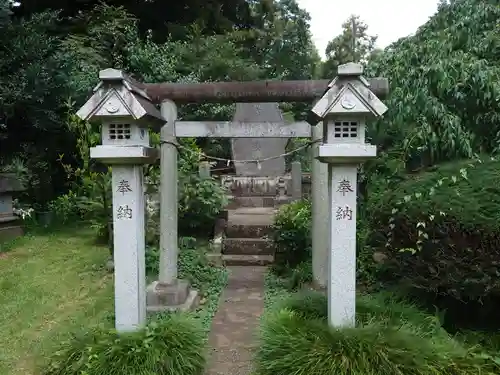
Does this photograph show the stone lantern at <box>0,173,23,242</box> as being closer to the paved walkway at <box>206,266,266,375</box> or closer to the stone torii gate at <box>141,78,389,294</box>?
the paved walkway at <box>206,266,266,375</box>

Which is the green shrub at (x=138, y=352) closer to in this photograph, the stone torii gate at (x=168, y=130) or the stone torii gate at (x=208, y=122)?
the stone torii gate at (x=168, y=130)

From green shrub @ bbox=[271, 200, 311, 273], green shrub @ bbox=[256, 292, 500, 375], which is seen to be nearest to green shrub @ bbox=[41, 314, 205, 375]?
green shrub @ bbox=[256, 292, 500, 375]

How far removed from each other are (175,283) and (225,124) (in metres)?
2.16

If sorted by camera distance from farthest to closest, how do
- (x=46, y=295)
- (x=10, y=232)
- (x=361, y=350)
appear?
1. (x=10, y=232)
2. (x=46, y=295)
3. (x=361, y=350)

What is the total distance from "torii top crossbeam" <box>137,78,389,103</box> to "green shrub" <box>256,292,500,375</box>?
110 inches

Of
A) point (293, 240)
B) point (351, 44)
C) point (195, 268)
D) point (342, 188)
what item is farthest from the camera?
point (351, 44)

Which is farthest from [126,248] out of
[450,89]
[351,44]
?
[351,44]

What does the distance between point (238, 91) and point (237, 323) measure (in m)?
2.90

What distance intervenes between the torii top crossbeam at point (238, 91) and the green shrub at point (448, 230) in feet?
5.61

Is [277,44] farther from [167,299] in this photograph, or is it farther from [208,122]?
[167,299]

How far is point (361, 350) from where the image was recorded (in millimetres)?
3779

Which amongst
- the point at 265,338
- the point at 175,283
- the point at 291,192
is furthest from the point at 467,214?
the point at 291,192

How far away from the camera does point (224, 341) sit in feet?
16.2

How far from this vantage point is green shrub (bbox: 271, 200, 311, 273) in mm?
7496
